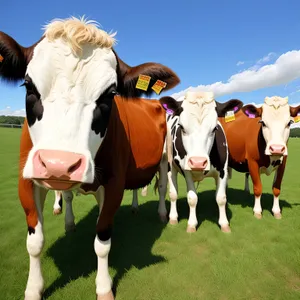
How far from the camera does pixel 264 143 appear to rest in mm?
5305

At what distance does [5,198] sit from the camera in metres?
6.15

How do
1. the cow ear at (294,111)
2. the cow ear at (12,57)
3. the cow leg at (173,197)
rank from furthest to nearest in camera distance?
the cow ear at (294,111)
the cow leg at (173,197)
the cow ear at (12,57)

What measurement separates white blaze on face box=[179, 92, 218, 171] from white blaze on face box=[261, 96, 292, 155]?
139cm

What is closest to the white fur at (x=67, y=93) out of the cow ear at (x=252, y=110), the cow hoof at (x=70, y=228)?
the cow hoof at (x=70, y=228)

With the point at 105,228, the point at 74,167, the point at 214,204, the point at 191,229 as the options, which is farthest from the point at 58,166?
the point at 214,204

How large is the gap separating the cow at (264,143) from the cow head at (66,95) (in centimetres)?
380

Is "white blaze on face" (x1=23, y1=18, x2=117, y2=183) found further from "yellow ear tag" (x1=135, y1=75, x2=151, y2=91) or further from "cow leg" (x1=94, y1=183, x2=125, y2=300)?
"cow leg" (x1=94, y1=183, x2=125, y2=300)

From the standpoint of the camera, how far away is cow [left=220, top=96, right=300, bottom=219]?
194 inches

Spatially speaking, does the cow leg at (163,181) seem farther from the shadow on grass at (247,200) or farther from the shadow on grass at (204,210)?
the shadow on grass at (247,200)

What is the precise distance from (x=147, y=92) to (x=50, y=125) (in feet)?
4.52

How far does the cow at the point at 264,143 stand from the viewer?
16.1ft

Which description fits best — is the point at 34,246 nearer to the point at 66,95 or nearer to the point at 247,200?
the point at 66,95

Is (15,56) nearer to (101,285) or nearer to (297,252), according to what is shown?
(101,285)

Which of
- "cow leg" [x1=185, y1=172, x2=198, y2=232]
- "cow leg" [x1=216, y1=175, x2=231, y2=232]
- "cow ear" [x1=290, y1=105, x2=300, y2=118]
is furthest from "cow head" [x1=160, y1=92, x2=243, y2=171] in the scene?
"cow ear" [x1=290, y1=105, x2=300, y2=118]
